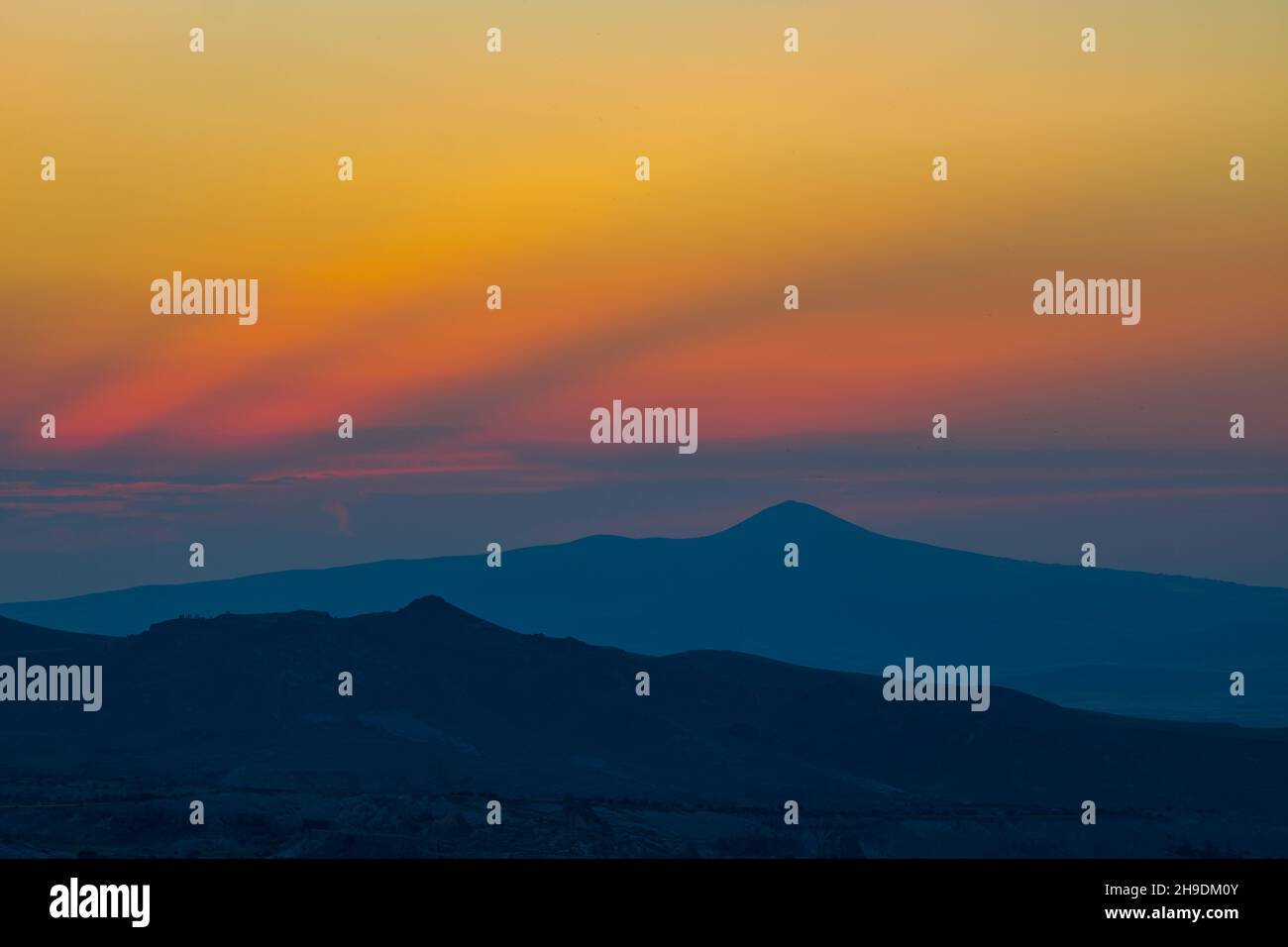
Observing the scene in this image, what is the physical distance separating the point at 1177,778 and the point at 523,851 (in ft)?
245

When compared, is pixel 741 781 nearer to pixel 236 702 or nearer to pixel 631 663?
pixel 631 663

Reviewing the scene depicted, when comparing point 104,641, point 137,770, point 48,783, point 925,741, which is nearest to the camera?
point 48,783

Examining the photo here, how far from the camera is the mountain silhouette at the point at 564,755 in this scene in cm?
8125

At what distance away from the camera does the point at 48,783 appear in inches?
3556

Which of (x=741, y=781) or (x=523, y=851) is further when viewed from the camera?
(x=741, y=781)

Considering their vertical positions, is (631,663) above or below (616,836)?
above

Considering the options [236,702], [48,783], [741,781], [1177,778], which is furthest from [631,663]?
[48,783]

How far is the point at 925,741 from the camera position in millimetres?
134250

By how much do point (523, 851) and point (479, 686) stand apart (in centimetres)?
6165

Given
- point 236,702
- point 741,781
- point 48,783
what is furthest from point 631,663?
point 48,783

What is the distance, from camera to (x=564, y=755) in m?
125

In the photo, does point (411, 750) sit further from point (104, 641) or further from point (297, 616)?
point (104, 641)

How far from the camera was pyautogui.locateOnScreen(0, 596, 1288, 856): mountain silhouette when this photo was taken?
81.2 meters
